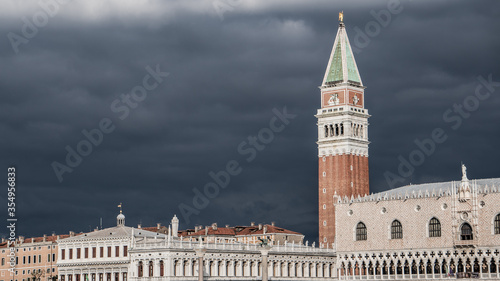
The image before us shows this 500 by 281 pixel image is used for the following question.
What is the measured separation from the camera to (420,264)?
105 metres

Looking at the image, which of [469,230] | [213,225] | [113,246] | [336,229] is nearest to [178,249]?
[113,246]

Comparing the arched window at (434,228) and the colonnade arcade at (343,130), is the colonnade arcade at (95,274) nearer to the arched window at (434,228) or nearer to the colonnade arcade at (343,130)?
the colonnade arcade at (343,130)

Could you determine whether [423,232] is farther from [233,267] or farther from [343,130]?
[233,267]

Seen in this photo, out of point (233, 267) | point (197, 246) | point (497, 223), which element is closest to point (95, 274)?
point (197, 246)

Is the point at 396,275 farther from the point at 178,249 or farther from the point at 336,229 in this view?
the point at 178,249

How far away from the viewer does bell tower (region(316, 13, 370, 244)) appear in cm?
11956

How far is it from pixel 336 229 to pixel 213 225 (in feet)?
132

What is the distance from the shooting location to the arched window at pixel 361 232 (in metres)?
110

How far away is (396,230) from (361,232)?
516 cm


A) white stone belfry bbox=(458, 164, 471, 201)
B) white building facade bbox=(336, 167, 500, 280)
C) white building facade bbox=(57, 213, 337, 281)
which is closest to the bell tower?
white building facade bbox=(336, 167, 500, 280)

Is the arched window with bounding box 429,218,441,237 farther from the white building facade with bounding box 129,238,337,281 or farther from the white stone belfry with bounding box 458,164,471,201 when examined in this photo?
the white building facade with bounding box 129,238,337,281

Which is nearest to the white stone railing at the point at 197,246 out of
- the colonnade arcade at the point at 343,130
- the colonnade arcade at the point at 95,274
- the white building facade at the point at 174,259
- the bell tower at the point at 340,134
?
the white building facade at the point at 174,259

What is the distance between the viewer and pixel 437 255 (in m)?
103

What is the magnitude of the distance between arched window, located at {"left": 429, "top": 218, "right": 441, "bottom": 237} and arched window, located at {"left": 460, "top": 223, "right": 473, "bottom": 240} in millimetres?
3081
